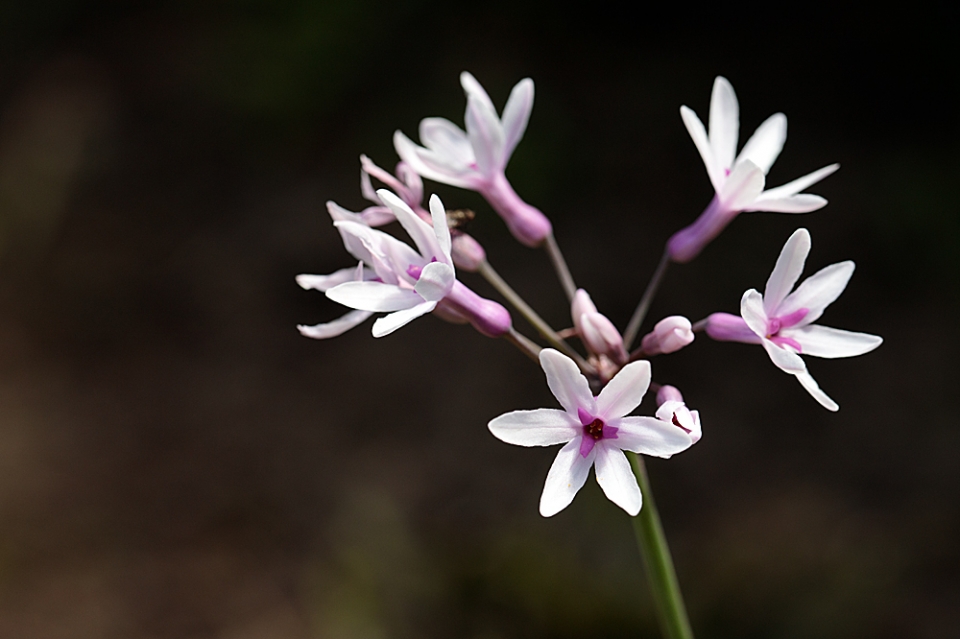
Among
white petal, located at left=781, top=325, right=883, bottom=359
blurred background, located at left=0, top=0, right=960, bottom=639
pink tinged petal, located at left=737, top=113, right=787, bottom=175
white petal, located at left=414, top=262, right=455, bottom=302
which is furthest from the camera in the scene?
blurred background, located at left=0, top=0, right=960, bottom=639

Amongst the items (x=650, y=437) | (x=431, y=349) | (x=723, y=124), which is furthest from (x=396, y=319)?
(x=431, y=349)

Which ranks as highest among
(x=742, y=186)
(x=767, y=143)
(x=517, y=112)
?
(x=517, y=112)

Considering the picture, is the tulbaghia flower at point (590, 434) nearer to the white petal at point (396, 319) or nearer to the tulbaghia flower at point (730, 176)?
the white petal at point (396, 319)

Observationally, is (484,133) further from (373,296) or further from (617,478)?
(617,478)

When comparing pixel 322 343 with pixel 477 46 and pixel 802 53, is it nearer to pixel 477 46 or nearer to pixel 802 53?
pixel 477 46

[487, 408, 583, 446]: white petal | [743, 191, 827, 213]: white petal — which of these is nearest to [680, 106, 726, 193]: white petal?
[743, 191, 827, 213]: white petal

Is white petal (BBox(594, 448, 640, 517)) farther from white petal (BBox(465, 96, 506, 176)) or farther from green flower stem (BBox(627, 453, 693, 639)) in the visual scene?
white petal (BBox(465, 96, 506, 176))

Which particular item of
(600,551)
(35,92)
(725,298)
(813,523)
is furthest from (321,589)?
(35,92)
